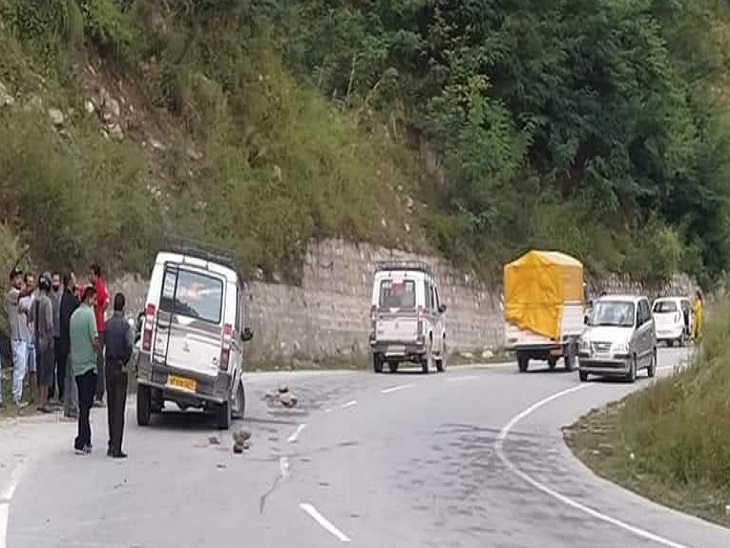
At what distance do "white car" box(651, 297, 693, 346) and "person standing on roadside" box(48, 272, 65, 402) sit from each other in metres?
35.8

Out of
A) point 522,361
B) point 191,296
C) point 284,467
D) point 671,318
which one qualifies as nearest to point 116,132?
point 522,361

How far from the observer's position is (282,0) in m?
49.3

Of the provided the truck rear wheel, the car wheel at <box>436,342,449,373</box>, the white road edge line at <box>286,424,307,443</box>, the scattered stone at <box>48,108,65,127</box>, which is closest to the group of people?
the white road edge line at <box>286,424,307,443</box>

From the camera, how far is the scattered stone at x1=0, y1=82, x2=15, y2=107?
32.0 m

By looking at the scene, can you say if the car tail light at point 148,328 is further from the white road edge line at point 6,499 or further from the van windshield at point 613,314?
the van windshield at point 613,314

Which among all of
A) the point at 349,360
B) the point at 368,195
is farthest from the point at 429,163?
the point at 349,360

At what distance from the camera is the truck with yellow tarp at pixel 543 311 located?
38.7 metres

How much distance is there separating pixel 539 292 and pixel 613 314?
4754 mm

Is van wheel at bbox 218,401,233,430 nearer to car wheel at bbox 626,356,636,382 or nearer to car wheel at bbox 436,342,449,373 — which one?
car wheel at bbox 626,356,636,382

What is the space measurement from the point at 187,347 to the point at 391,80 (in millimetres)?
34078

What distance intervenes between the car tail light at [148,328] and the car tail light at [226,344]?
1.06 metres

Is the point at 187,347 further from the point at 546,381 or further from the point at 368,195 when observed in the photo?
the point at 368,195

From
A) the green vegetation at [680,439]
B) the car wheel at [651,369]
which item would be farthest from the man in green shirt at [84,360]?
the car wheel at [651,369]

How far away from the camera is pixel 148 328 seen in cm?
2078
